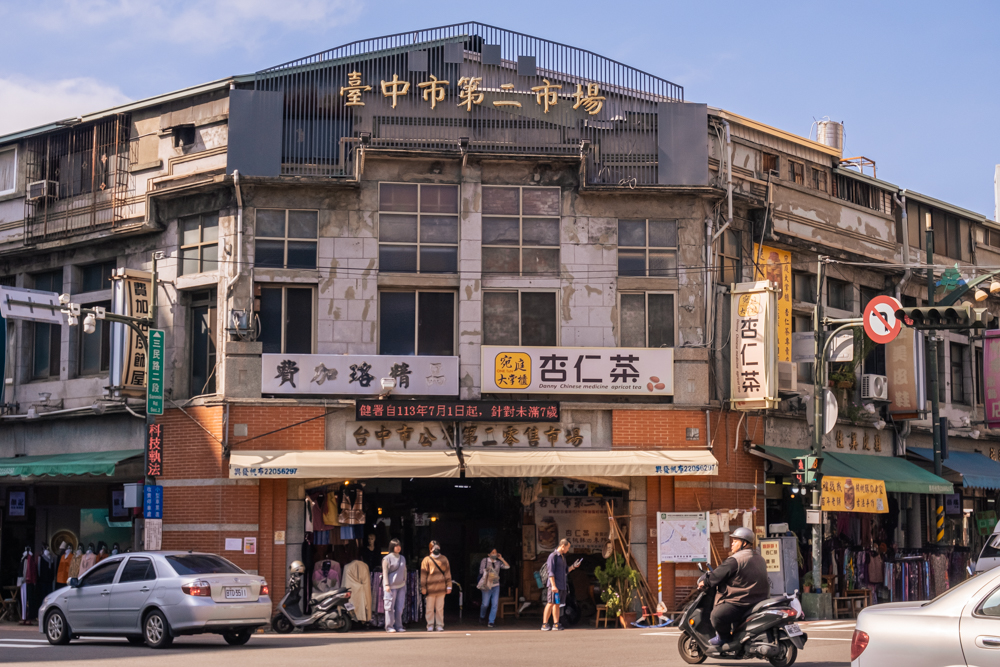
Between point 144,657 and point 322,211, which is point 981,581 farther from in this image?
point 322,211

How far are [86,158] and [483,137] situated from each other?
9.71 meters

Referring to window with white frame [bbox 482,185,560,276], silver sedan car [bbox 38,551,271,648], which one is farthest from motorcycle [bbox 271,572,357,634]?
window with white frame [bbox 482,185,560,276]

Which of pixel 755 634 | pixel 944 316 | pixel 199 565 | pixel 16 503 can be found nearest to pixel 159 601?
pixel 199 565

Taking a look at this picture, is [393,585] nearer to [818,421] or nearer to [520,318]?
[520,318]

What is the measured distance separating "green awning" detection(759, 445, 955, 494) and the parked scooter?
962cm

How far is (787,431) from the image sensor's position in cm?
2617

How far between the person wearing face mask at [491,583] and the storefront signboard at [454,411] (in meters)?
2.82

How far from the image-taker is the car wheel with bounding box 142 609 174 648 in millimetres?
16328

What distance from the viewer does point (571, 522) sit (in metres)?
24.9

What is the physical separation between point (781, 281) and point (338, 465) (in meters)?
11.2

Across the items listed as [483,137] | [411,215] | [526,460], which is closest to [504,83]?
[483,137]

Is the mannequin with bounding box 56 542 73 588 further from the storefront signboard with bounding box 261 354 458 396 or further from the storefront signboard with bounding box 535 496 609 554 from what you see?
the storefront signboard with bounding box 535 496 609 554

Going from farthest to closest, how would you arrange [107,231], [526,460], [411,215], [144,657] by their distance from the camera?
[107,231] < [411,215] < [526,460] < [144,657]

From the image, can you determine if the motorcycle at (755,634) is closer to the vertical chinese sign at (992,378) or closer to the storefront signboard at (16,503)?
the storefront signboard at (16,503)
